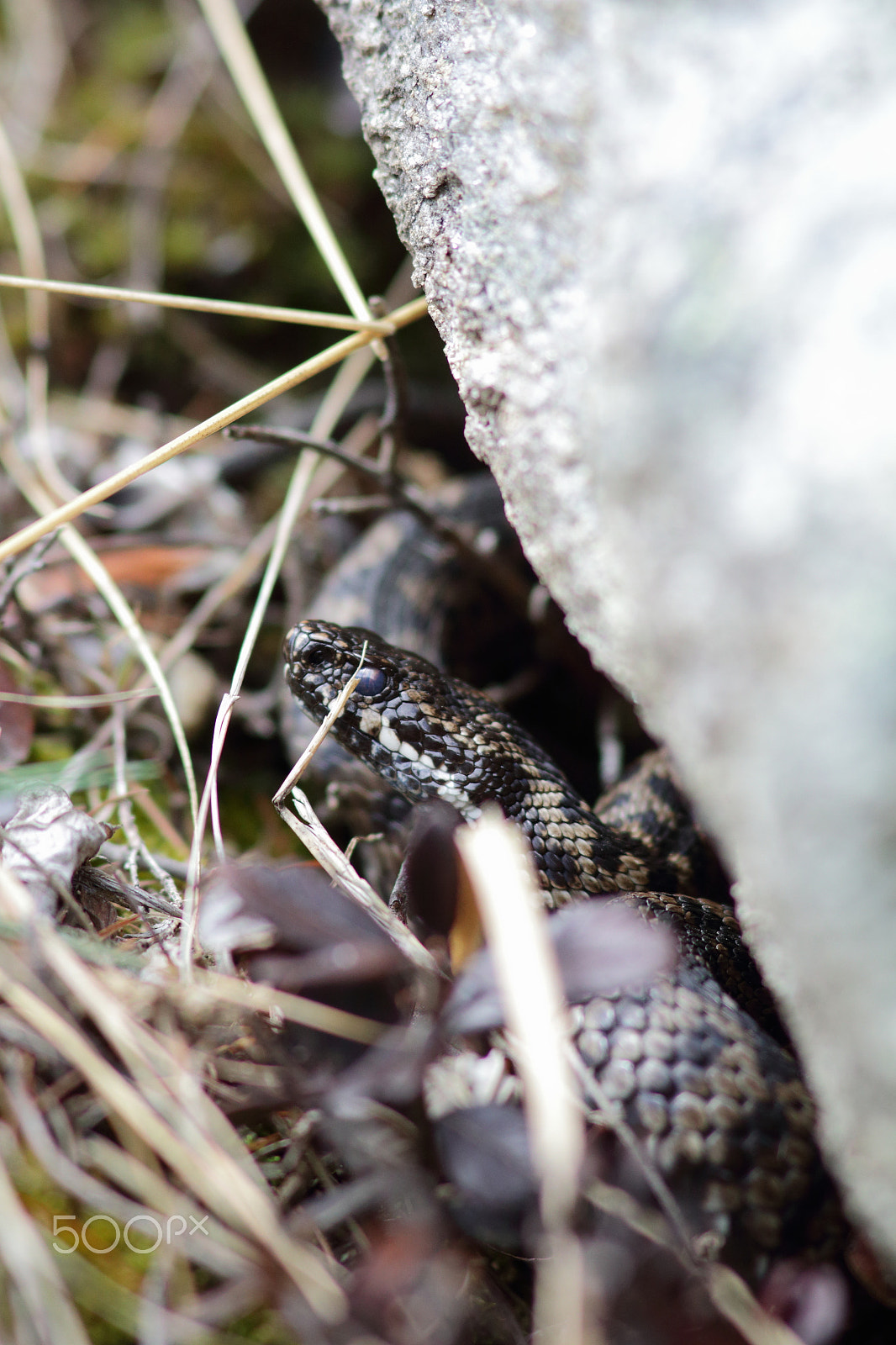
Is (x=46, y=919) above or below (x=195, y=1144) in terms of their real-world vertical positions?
above

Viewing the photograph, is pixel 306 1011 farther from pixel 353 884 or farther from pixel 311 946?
pixel 353 884

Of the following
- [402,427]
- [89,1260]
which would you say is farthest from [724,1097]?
[402,427]

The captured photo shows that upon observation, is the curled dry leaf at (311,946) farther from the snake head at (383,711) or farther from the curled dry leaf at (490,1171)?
the snake head at (383,711)

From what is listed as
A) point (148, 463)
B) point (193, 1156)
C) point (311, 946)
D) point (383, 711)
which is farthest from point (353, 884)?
point (148, 463)

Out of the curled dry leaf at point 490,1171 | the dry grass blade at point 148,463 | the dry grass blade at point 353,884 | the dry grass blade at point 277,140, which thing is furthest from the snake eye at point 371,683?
the curled dry leaf at point 490,1171

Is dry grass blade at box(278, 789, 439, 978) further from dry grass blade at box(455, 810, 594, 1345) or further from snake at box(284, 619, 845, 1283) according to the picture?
dry grass blade at box(455, 810, 594, 1345)

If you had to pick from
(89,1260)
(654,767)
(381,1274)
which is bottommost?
(89,1260)

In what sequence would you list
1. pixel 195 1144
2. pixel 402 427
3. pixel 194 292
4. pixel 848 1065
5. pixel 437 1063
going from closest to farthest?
pixel 848 1065 → pixel 195 1144 → pixel 437 1063 → pixel 402 427 → pixel 194 292

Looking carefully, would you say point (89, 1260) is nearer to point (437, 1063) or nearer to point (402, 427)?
point (437, 1063)
